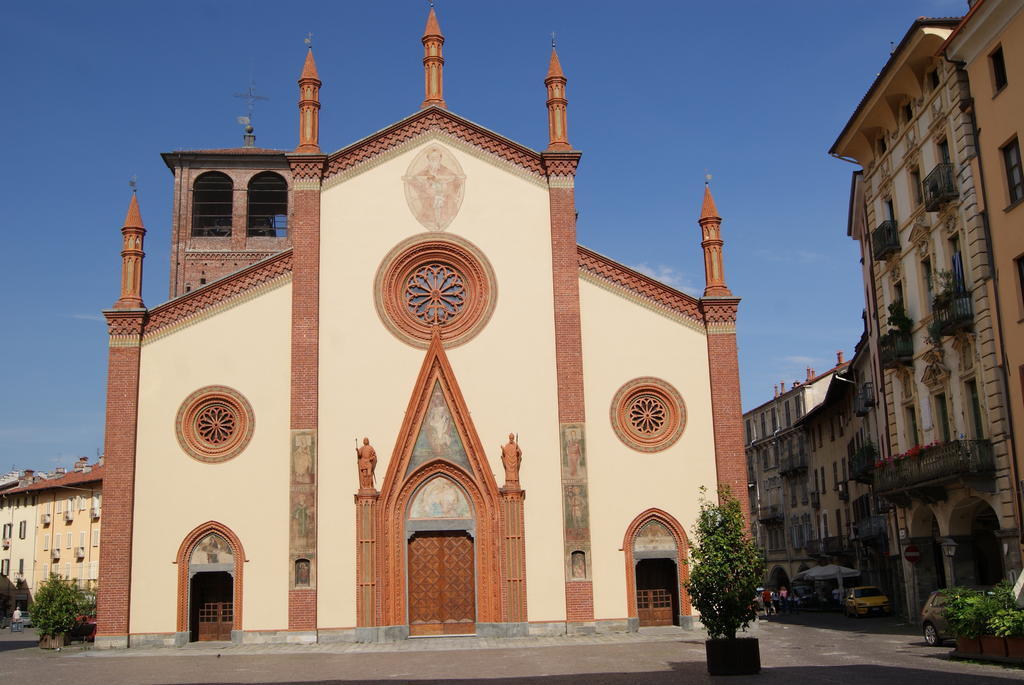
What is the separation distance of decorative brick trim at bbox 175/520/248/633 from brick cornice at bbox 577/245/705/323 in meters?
13.1

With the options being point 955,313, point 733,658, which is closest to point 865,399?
point 955,313

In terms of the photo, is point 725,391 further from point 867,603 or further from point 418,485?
point 867,603

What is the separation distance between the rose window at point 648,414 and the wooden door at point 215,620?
12502mm

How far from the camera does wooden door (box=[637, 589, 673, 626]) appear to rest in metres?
29.2

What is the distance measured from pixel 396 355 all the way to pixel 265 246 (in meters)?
13.5

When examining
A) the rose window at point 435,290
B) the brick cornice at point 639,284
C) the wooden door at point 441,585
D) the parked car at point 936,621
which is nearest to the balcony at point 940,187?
the brick cornice at point 639,284

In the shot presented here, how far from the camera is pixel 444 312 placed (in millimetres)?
30641

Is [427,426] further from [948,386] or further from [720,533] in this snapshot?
[948,386]

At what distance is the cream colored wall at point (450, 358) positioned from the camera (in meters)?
28.5

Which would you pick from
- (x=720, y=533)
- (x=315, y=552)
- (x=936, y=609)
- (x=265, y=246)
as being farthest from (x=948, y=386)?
(x=265, y=246)

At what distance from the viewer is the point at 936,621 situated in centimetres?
2222

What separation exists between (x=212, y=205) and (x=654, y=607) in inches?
982

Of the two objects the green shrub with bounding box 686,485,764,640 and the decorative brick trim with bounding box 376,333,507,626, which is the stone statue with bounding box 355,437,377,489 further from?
the green shrub with bounding box 686,485,764,640

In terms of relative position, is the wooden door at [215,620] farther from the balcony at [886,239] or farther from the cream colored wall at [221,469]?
the balcony at [886,239]
